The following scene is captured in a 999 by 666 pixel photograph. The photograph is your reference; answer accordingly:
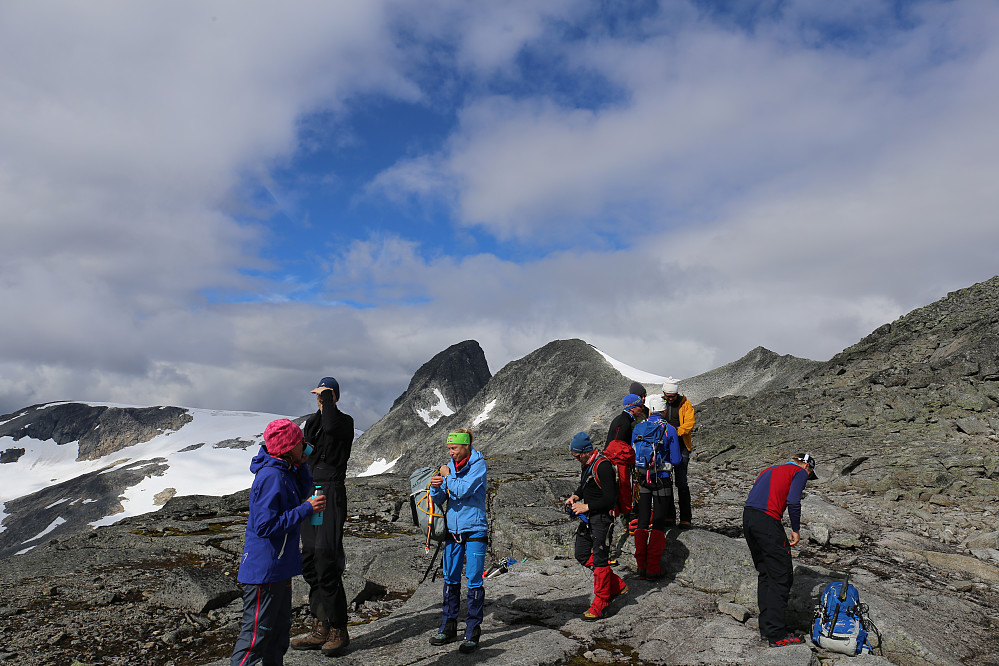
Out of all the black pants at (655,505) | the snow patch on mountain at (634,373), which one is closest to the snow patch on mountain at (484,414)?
the snow patch on mountain at (634,373)

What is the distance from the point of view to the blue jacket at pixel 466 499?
769 centimetres

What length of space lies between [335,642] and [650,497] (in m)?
5.35

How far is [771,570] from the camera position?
25.1 feet

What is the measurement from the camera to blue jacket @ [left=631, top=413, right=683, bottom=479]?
10.0 meters

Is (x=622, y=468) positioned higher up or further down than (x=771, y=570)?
higher up

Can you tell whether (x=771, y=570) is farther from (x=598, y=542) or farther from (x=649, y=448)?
(x=649, y=448)

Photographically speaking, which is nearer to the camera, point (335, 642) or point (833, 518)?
point (335, 642)

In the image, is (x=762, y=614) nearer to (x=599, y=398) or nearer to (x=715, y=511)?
(x=715, y=511)

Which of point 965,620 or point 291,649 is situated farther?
point 965,620

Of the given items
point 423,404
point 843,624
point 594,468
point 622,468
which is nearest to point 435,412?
point 423,404

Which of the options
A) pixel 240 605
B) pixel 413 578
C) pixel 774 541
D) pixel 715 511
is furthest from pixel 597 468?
pixel 715 511

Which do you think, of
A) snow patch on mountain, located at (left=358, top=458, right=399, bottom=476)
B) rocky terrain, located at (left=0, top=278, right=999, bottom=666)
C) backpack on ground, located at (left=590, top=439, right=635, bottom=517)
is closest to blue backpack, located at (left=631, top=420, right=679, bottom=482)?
backpack on ground, located at (left=590, top=439, right=635, bottom=517)

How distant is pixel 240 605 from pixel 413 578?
10.6 feet

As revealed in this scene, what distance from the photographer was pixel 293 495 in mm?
6074
